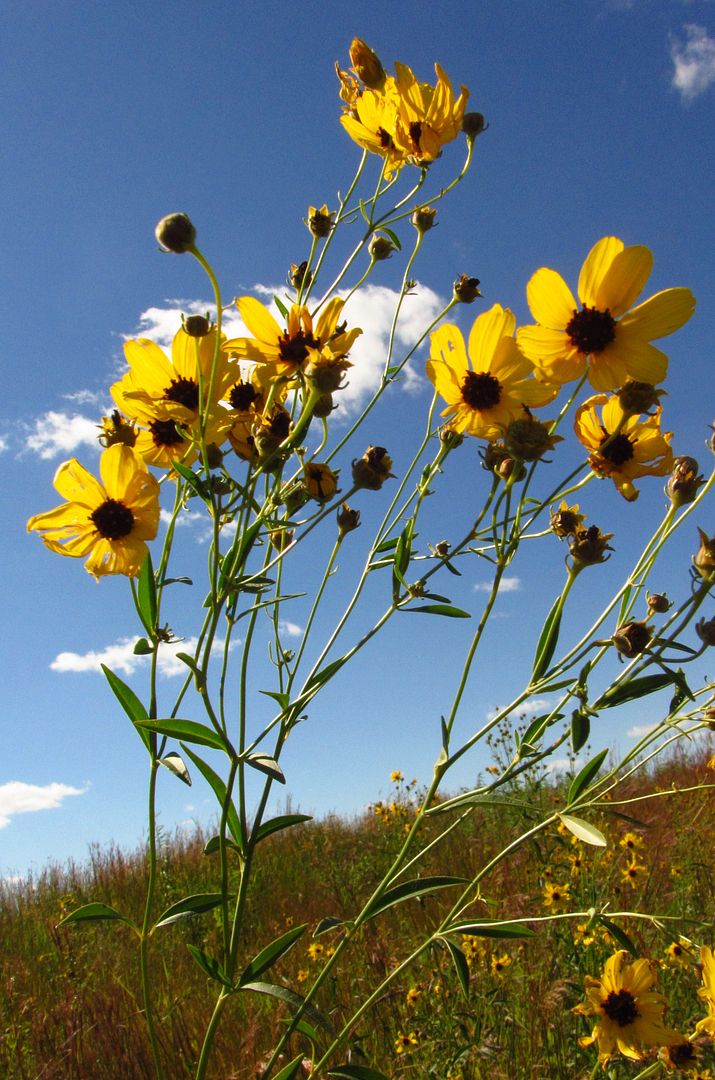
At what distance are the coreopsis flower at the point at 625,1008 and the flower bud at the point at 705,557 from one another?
2.73 ft

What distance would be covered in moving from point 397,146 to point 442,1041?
235 cm

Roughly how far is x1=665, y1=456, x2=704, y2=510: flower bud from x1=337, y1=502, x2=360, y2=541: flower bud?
55cm

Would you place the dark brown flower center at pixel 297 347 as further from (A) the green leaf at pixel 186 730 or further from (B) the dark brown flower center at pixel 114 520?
(A) the green leaf at pixel 186 730

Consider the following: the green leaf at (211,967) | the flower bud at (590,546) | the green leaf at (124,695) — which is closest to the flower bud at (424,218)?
the flower bud at (590,546)

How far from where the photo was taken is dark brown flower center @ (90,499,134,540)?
1.19 meters

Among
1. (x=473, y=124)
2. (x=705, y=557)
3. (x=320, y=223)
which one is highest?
(x=473, y=124)

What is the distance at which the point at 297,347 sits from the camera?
1245mm

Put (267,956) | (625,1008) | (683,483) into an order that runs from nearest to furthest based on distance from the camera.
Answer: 1. (267,956)
2. (683,483)
3. (625,1008)

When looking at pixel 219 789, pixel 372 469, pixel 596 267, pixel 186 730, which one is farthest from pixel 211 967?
pixel 596 267

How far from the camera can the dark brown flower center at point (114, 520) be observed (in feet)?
3.91

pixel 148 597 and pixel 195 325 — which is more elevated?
pixel 195 325

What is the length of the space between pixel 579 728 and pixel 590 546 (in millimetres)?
279

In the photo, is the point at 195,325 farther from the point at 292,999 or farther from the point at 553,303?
the point at 292,999

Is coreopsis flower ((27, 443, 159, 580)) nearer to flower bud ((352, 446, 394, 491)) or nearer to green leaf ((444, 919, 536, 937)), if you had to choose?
flower bud ((352, 446, 394, 491))
